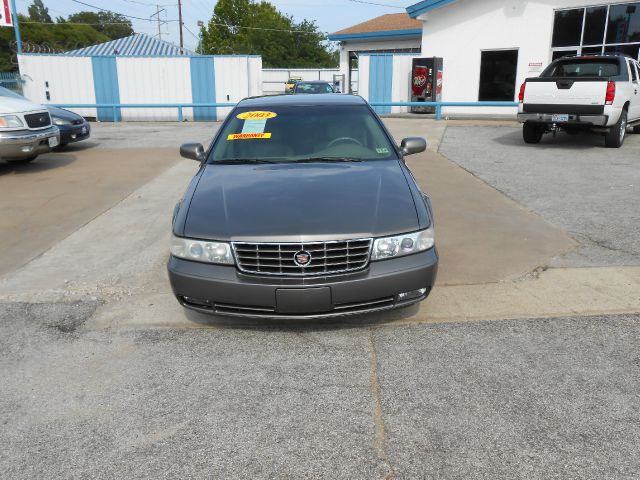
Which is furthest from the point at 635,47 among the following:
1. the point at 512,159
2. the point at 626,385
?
the point at 626,385

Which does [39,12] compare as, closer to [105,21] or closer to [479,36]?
[105,21]

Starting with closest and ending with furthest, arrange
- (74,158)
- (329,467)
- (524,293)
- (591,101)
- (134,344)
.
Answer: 1. (329,467)
2. (134,344)
3. (524,293)
4. (591,101)
5. (74,158)

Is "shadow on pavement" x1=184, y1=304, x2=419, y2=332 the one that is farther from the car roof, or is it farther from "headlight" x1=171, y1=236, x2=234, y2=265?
the car roof

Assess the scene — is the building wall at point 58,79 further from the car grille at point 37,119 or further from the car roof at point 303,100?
the car roof at point 303,100

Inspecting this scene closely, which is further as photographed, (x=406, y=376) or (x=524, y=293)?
(x=524, y=293)

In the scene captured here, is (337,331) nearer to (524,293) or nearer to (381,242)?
(381,242)

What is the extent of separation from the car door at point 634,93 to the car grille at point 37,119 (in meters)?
11.7

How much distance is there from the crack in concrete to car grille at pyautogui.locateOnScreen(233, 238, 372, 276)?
618 millimetres

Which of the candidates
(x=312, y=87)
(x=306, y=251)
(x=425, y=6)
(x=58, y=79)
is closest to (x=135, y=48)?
(x=58, y=79)

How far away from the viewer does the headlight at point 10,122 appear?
9117 millimetres

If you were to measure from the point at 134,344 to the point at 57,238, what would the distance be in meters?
3.12

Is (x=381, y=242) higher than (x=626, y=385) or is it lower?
higher

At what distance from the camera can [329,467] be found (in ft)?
8.34

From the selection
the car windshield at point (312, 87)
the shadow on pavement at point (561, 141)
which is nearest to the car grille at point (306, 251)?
the shadow on pavement at point (561, 141)
